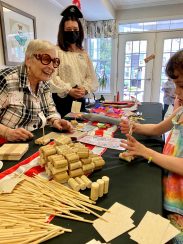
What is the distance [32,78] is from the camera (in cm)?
137

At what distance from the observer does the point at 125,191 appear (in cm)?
68

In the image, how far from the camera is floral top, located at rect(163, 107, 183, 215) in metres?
0.73

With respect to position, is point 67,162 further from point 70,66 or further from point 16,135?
point 70,66

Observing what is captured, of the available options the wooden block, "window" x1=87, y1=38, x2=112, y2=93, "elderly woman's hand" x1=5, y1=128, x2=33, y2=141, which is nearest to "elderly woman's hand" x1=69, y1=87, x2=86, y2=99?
"elderly woman's hand" x1=5, y1=128, x2=33, y2=141

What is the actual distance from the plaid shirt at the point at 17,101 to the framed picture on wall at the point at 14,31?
1.46 meters

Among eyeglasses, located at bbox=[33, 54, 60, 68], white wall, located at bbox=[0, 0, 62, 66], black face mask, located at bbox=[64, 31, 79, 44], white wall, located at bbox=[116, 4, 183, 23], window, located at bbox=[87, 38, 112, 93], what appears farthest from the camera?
window, located at bbox=[87, 38, 112, 93]

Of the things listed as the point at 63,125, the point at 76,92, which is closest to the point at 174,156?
the point at 63,125

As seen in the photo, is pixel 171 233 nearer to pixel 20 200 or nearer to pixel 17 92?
pixel 20 200

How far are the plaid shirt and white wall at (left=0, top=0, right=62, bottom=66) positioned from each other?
1.45m

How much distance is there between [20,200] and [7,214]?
6cm

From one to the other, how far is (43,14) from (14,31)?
94 cm

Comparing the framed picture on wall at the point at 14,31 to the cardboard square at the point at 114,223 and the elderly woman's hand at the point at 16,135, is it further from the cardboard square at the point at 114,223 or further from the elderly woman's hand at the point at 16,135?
the cardboard square at the point at 114,223

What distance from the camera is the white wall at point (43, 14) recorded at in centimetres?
281

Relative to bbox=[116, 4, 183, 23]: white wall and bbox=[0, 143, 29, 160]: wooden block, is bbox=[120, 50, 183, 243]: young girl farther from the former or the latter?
bbox=[116, 4, 183, 23]: white wall
